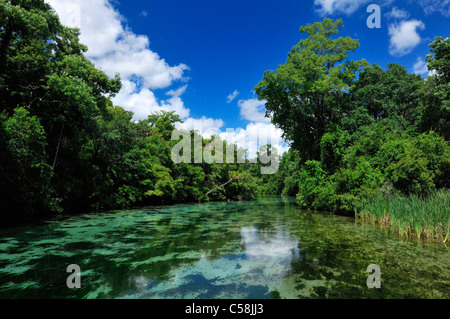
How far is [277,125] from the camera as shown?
24.4 meters

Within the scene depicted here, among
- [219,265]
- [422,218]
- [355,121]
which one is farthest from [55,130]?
[355,121]

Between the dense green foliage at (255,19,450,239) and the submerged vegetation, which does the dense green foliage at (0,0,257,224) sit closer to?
the submerged vegetation

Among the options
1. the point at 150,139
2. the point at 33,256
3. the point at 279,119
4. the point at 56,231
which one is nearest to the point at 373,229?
the point at 33,256

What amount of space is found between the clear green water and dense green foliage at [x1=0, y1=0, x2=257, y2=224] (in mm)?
3110

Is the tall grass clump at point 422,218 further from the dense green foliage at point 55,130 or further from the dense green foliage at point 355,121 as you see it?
the dense green foliage at point 55,130

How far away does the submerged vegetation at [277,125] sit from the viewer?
9.99m

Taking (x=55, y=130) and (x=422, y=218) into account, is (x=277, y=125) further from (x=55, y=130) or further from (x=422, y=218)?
(x=55, y=130)

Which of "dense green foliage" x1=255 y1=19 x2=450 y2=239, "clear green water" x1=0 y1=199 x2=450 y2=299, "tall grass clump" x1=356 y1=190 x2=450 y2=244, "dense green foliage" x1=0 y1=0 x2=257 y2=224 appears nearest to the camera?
"clear green water" x1=0 y1=199 x2=450 y2=299

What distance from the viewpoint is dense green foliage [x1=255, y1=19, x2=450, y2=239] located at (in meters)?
11.2

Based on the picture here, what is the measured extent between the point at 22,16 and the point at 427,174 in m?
19.0

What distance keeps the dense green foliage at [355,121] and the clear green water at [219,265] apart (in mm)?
5219

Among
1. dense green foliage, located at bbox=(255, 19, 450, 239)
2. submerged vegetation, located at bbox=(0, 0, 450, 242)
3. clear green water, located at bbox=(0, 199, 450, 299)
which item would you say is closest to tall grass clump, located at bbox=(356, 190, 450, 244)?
submerged vegetation, located at bbox=(0, 0, 450, 242)

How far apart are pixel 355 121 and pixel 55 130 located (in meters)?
22.1

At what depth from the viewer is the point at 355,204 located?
1269 cm
